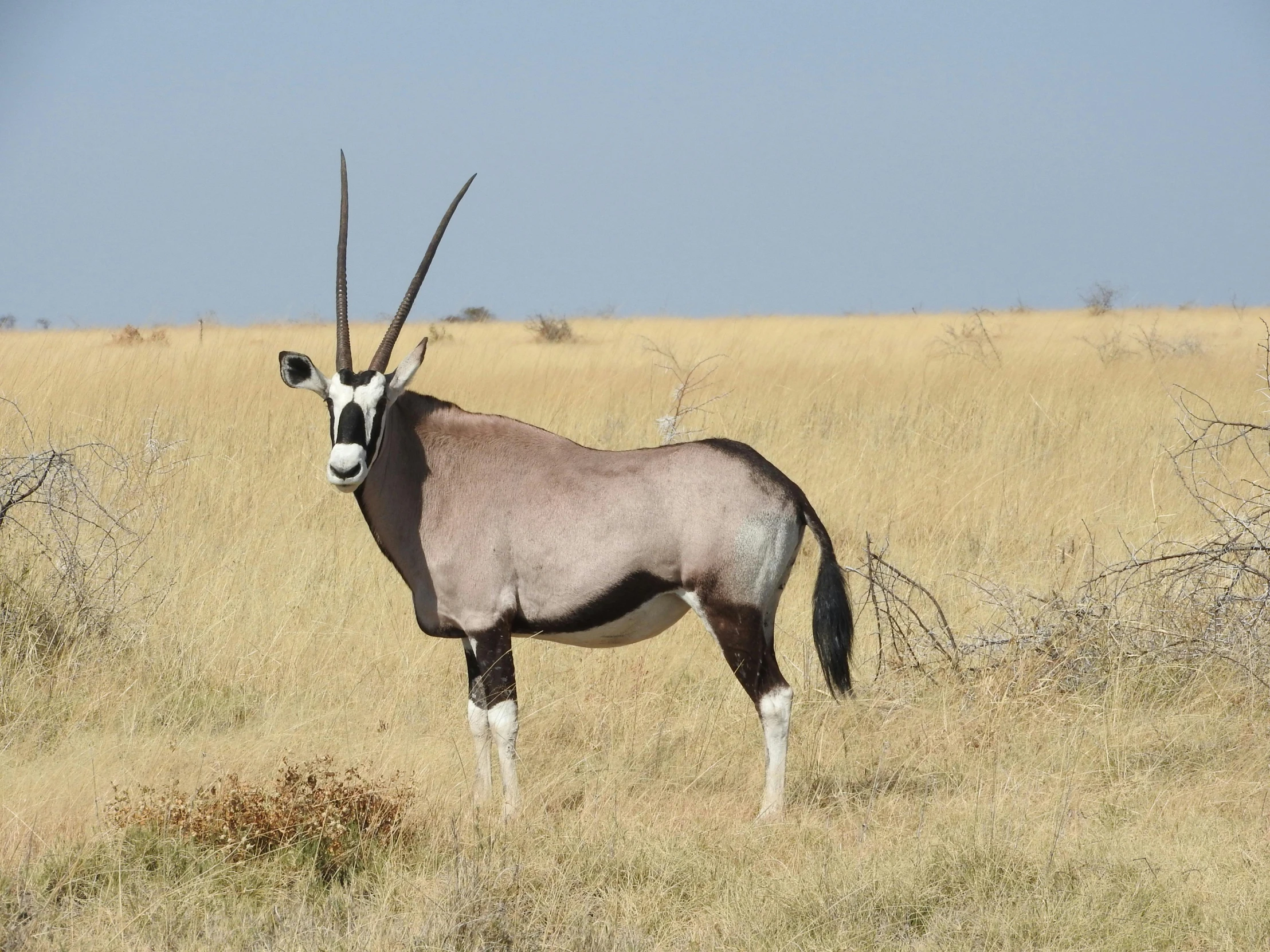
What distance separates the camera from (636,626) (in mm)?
5008

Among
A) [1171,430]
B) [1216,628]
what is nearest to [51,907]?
[1216,628]

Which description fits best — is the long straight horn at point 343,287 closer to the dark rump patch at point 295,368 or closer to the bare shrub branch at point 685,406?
the dark rump patch at point 295,368

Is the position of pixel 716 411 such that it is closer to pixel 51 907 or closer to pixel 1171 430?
pixel 1171 430

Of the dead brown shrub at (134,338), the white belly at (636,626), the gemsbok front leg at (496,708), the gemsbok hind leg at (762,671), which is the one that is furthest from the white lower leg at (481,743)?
the dead brown shrub at (134,338)

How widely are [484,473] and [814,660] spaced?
2.47 metres

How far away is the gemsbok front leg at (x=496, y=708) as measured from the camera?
4961 mm

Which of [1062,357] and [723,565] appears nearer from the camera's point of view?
[723,565]

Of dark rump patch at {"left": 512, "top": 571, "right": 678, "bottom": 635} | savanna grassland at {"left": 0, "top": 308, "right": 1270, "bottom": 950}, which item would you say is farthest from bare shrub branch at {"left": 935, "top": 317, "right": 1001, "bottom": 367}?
dark rump patch at {"left": 512, "top": 571, "right": 678, "bottom": 635}

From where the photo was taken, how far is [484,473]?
5145mm

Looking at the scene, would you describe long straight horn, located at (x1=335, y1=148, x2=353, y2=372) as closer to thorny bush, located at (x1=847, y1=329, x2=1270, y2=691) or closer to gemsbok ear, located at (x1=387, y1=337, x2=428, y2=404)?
gemsbok ear, located at (x1=387, y1=337, x2=428, y2=404)

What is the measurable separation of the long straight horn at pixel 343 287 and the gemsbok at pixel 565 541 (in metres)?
0.02

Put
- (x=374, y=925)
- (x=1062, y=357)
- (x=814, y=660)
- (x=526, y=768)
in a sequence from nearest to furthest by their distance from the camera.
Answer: (x=374, y=925) < (x=526, y=768) < (x=814, y=660) < (x=1062, y=357)

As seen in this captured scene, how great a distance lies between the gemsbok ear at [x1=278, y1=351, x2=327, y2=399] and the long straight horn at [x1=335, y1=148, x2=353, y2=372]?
0.09 metres

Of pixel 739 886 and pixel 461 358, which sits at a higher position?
pixel 461 358
